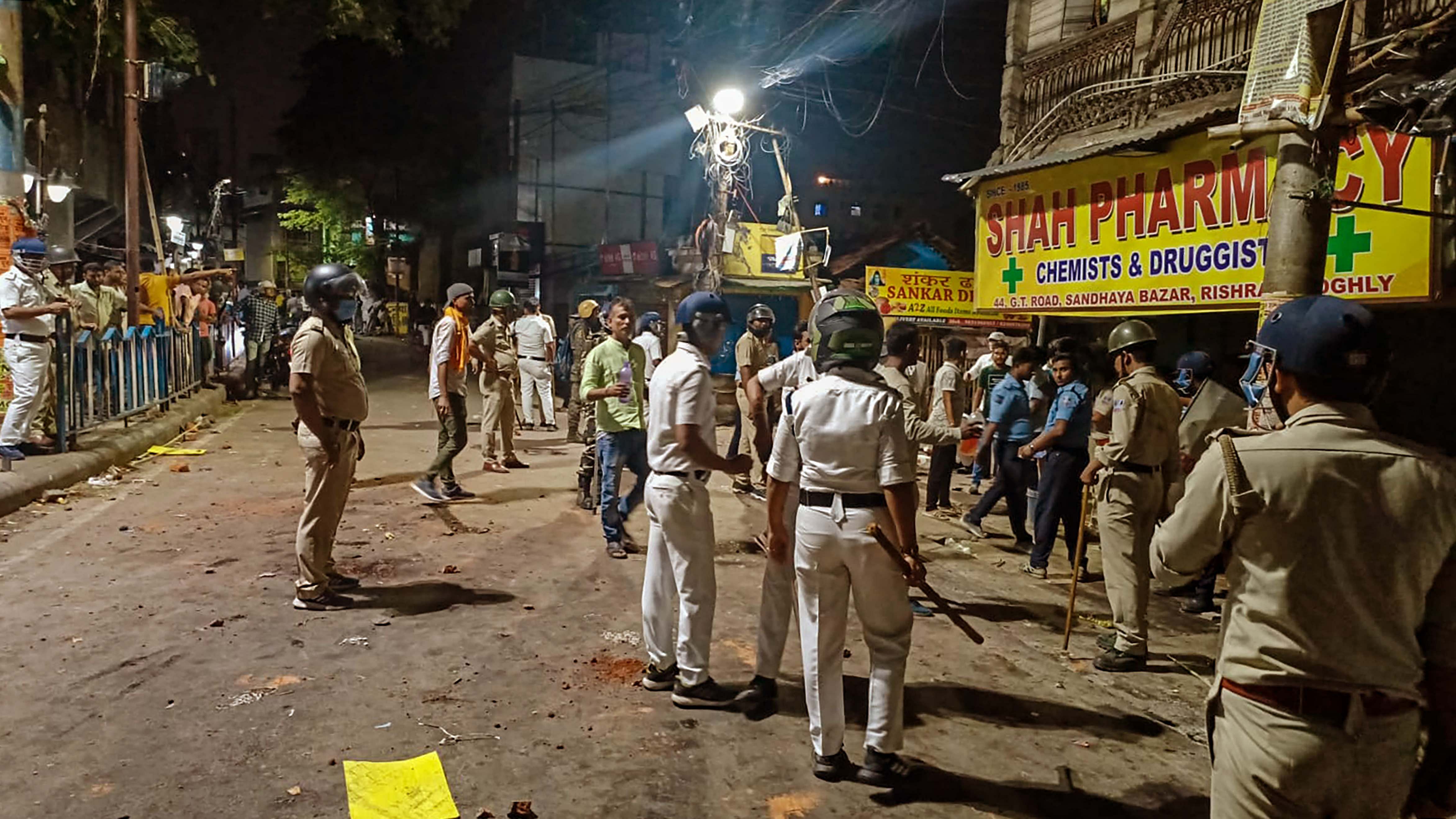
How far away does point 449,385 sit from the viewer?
8.50 m

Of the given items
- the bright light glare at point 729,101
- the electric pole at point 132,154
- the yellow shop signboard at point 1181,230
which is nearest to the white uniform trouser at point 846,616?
the yellow shop signboard at point 1181,230

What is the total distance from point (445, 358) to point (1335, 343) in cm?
756

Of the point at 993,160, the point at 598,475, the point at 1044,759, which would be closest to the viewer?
the point at 1044,759

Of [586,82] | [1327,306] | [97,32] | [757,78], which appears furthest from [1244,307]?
[586,82]

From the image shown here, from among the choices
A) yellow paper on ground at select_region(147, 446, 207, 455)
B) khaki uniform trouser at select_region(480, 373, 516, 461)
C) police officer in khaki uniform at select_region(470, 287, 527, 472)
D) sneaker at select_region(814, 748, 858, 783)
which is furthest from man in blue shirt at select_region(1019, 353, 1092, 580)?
yellow paper on ground at select_region(147, 446, 207, 455)

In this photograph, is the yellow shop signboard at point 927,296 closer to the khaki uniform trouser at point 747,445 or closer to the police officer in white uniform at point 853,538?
the khaki uniform trouser at point 747,445

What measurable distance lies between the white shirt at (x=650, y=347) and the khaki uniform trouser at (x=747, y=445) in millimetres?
993

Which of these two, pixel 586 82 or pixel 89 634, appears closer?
pixel 89 634

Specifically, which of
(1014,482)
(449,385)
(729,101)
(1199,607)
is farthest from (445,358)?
(729,101)

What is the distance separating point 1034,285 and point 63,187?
1736cm

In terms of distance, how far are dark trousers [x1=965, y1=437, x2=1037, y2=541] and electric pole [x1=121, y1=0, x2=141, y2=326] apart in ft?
41.1

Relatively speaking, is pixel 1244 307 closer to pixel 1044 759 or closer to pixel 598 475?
pixel 1044 759

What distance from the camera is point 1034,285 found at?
993 cm

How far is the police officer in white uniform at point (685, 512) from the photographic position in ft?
14.5
